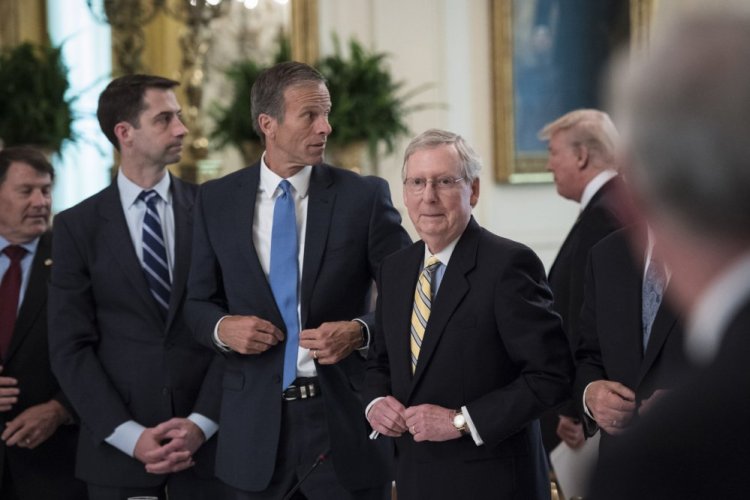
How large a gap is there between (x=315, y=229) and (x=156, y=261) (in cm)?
68

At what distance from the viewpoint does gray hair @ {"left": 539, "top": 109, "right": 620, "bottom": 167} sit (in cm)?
513

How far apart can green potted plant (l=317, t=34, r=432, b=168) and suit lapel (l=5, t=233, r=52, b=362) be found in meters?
3.81

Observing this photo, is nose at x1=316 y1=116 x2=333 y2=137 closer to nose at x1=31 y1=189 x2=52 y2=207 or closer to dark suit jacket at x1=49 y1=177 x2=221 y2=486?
dark suit jacket at x1=49 y1=177 x2=221 y2=486

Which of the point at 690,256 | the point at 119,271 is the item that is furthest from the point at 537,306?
the point at 690,256

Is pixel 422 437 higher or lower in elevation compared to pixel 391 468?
higher

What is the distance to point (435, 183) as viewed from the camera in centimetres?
310

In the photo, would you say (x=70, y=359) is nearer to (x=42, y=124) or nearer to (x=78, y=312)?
(x=78, y=312)

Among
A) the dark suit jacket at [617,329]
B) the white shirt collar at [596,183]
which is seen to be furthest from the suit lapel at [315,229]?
the white shirt collar at [596,183]

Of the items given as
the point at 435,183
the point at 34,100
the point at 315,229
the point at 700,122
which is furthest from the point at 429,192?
the point at 34,100

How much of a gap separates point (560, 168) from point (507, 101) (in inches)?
154

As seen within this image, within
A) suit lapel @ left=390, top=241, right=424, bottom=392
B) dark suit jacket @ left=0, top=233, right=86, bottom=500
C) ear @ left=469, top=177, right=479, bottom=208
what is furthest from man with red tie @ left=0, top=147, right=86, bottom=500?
ear @ left=469, top=177, right=479, bottom=208

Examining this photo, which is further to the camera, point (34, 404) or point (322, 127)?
point (34, 404)

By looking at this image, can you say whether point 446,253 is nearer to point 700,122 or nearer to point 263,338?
point 263,338

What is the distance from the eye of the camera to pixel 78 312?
389cm
